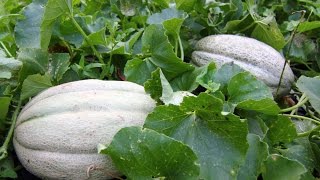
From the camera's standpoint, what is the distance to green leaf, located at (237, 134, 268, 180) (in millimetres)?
1057

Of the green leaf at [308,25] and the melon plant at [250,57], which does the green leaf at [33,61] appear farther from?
the green leaf at [308,25]

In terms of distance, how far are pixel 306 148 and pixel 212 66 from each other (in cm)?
29

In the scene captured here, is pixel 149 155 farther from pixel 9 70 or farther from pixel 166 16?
pixel 166 16

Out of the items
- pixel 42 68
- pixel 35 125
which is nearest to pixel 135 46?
pixel 42 68

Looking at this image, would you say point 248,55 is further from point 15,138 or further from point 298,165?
point 15,138

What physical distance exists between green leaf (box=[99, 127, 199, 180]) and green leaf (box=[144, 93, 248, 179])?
0.05 m

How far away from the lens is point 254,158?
107 cm

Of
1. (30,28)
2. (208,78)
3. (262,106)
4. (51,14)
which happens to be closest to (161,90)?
(208,78)

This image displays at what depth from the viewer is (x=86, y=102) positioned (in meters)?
1.13

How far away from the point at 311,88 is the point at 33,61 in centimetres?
68

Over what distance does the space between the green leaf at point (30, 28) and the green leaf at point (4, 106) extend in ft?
0.63

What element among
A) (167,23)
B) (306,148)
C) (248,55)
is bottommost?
(306,148)

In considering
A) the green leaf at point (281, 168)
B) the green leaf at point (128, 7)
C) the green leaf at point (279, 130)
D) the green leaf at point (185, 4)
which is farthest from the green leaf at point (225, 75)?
the green leaf at point (128, 7)

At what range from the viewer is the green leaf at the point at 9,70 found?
118 centimetres
